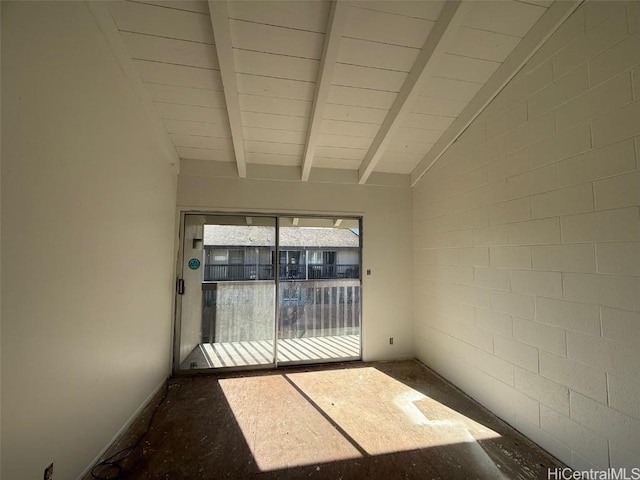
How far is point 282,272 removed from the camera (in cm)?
328

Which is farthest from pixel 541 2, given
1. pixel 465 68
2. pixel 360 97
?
pixel 360 97

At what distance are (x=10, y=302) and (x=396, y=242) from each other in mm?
3354

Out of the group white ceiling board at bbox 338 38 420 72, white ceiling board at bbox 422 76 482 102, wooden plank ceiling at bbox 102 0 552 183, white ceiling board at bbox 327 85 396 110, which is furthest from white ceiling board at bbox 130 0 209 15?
white ceiling board at bbox 422 76 482 102

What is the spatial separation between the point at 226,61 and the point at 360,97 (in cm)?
108

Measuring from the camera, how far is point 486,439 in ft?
6.39

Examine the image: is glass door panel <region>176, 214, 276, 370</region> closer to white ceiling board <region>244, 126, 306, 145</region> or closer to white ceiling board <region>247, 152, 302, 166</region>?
white ceiling board <region>247, 152, 302, 166</region>

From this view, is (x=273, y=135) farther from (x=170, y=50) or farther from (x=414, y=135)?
(x=414, y=135)

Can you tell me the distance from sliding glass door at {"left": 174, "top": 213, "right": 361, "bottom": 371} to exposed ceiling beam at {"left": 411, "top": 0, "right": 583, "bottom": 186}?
4.91 ft

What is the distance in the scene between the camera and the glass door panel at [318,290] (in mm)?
3293

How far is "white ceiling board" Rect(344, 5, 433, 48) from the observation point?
5.48 feet

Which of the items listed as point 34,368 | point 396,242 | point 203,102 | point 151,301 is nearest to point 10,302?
point 34,368

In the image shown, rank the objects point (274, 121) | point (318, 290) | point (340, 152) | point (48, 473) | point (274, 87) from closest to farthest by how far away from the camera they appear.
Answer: point (48, 473), point (274, 87), point (274, 121), point (340, 152), point (318, 290)

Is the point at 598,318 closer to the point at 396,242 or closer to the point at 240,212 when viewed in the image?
the point at 396,242

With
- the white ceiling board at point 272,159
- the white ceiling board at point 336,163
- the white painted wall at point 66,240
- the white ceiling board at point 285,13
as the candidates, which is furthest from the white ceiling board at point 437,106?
the white painted wall at point 66,240
